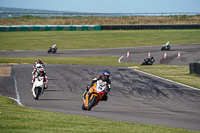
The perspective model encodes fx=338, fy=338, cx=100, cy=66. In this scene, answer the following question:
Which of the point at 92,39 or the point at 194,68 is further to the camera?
the point at 92,39

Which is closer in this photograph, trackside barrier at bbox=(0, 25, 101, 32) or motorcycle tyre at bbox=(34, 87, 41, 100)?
motorcycle tyre at bbox=(34, 87, 41, 100)

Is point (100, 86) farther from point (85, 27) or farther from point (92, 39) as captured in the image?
point (85, 27)

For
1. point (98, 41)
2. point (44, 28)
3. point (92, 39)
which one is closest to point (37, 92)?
point (98, 41)

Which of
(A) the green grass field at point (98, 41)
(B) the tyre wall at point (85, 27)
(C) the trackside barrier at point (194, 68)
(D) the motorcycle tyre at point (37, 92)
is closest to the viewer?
(D) the motorcycle tyre at point (37, 92)

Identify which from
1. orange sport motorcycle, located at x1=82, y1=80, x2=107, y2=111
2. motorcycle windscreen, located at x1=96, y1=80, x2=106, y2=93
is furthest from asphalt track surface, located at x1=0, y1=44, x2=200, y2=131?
motorcycle windscreen, located at x1=96, y1=80, x2=106, y2=93

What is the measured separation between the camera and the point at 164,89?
19.1 metres

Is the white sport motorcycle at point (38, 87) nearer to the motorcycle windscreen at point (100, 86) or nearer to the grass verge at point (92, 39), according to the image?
the motorcycle windscreen at point (100, 86)

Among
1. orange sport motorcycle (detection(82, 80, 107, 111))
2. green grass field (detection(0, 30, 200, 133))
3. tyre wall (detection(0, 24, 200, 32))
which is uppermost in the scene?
tyre wall (detection(0, 24, 200, 32))

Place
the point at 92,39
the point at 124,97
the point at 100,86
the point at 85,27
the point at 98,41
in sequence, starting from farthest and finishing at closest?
the point at 85,27, the point at 92,39, the point at 98,41, the point at 124,97, the point at 100,86

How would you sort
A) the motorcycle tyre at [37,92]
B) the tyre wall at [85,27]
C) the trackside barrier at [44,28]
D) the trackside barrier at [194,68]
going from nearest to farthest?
the motorcycle tyre at [37,92], the trackside barrier at [194,68], the trackside barrier at [44,28], the tyre wall at [85,27]

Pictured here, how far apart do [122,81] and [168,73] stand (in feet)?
19.8

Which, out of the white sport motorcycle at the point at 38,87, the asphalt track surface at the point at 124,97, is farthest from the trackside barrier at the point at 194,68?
the white sport motorcycle at the point at 38,87

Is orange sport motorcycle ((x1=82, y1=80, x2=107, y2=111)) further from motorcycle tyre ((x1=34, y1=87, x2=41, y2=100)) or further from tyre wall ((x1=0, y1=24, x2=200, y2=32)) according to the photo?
tyre wall ((x1=0, y1=24, x2=200, y2=32))

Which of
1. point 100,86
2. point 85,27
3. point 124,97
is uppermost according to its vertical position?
point 85,27
